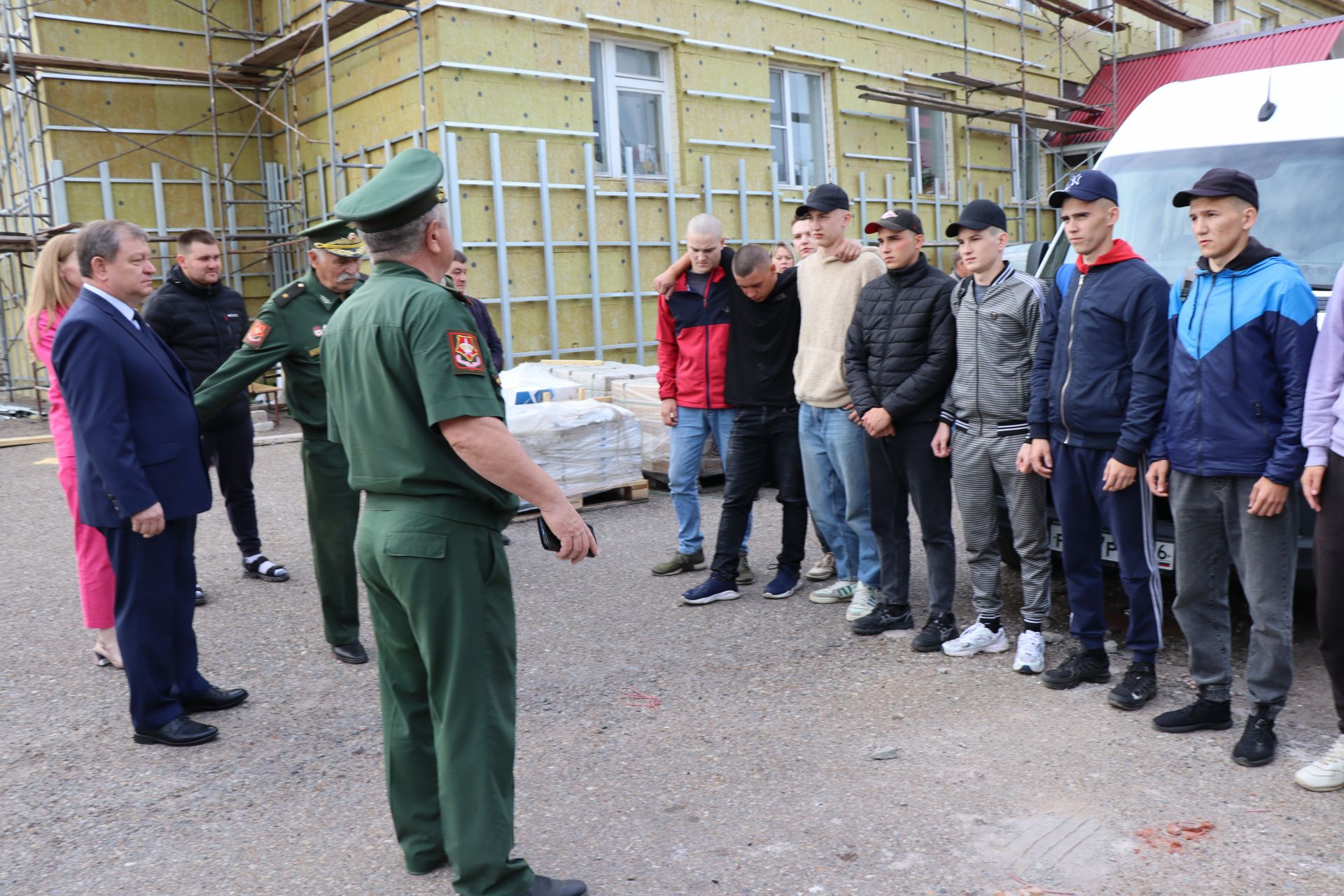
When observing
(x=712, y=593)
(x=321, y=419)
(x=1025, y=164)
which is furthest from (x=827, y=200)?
(x=1025, y=164)

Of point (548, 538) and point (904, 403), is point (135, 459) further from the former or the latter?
point (904, 403)

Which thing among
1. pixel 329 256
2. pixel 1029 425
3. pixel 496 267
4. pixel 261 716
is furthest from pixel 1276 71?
pixel 496 267

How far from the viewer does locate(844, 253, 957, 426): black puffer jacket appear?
4949mm

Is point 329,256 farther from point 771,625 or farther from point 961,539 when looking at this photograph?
point 961,539

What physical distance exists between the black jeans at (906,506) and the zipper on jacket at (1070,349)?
74 centimetres

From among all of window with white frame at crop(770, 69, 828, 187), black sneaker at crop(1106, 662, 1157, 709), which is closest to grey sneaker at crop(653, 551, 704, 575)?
black sneaker at crop(1106, 662, 1157, 709)

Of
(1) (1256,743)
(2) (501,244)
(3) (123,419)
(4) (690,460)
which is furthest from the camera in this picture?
(2) (501,244)

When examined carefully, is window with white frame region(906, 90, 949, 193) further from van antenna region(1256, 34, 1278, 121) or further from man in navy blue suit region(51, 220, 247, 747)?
man in navy blue suit region(51, 220, 247, 747)

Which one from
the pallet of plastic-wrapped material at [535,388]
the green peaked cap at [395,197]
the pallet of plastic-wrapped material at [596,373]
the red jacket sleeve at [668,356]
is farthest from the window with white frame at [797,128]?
the green peaked cap at [395,197]

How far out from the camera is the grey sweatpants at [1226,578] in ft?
12.2

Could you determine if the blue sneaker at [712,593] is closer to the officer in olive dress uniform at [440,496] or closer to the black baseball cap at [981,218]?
the black baseball cap at [981,218]

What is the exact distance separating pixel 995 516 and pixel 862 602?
2.95ft

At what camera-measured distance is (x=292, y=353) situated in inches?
195

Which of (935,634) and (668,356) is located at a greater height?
(668,356)
